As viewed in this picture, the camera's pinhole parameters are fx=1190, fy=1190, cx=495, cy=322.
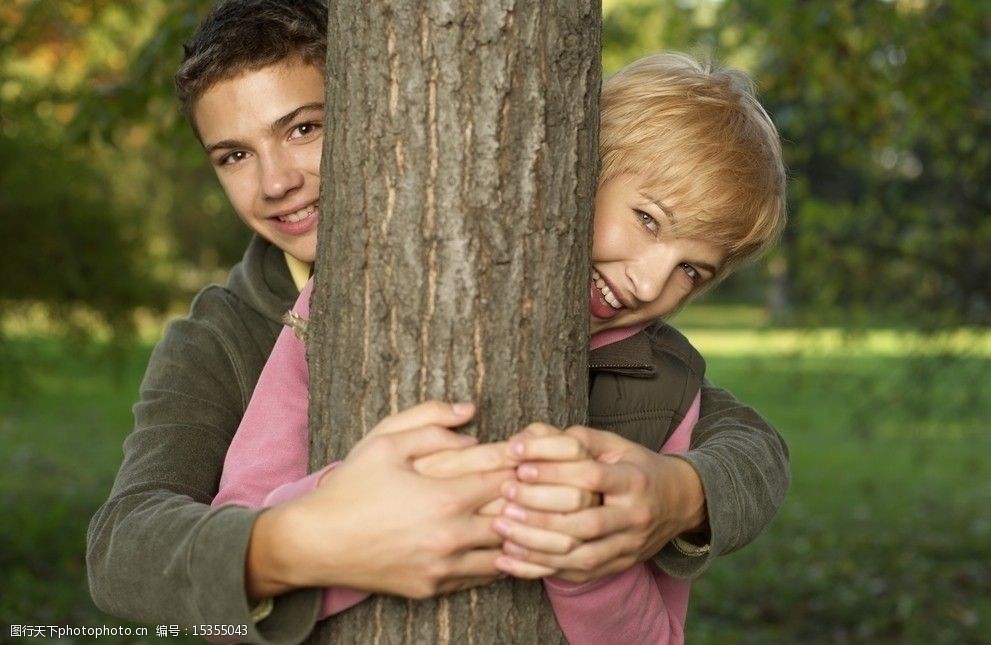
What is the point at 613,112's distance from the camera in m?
2.24

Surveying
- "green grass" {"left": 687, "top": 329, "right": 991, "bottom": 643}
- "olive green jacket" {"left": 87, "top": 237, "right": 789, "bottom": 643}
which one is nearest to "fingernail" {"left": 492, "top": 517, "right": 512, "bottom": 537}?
"olive green jacket" {"left": 87, "top": 237, "right": 789, "bottom": 643}

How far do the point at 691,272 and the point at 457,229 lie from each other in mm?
729

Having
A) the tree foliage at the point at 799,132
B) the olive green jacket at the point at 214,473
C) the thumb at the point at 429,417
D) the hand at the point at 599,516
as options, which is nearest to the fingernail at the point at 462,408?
the thumb at the point at 429,417

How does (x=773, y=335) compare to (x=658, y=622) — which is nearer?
(x=658, y=622)

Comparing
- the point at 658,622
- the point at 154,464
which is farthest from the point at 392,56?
the point at 658,622

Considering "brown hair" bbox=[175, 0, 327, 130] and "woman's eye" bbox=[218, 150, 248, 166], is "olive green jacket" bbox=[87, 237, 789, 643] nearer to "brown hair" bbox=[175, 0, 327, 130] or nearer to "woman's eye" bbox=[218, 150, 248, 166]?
"woman's eye" bbox=[218, 150, 248, 166]

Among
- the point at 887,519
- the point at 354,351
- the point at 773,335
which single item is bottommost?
the point at 887,519

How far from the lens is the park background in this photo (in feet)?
18.2

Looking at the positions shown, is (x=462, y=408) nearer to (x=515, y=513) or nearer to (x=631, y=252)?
(x=515, y=513)

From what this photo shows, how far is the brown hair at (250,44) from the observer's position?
226cm

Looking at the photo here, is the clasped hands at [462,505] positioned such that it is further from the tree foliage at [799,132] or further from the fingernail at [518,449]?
the tree foliage at [799,132]

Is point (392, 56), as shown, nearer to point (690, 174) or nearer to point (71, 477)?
point (690, 174)

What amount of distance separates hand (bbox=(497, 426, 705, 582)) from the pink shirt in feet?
0.30

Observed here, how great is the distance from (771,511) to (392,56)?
3.24ft
